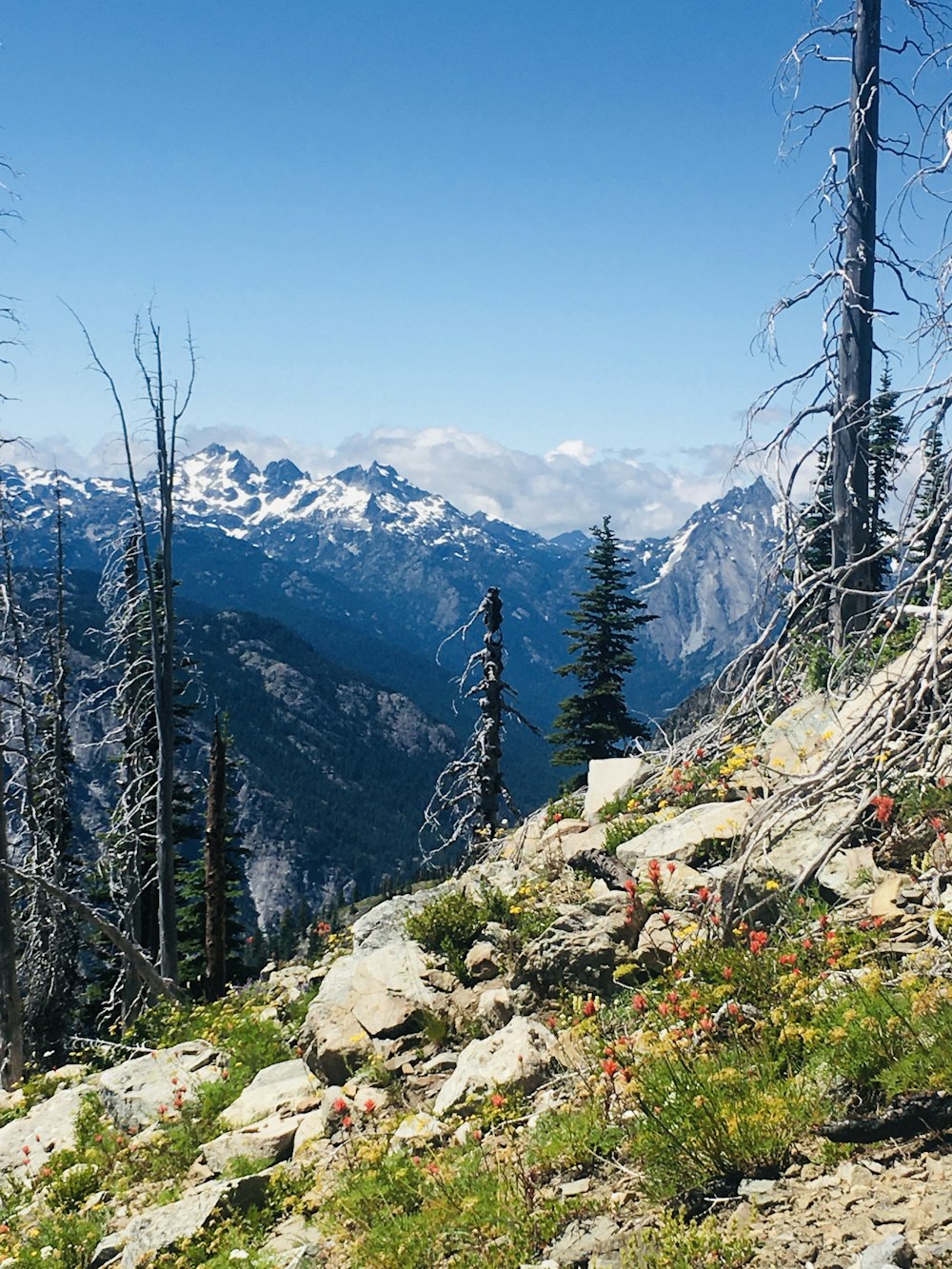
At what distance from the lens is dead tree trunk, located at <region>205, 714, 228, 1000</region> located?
23.1m

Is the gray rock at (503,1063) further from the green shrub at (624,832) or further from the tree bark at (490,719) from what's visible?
the tree bark at (490,719)

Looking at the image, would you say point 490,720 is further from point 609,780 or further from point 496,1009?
point 496,1009

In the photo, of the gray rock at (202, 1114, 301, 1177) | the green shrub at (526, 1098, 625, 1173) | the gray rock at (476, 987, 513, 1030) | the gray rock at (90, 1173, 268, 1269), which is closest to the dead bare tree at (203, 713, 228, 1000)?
the gray rock at (202, 1114, 301, 1177)

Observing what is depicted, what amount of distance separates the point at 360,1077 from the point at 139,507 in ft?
37.8

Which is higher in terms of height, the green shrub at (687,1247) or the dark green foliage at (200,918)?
the green shrub at (687,1247)

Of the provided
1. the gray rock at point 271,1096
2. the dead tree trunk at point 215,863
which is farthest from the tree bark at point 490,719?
the gray rock at point 271,1096

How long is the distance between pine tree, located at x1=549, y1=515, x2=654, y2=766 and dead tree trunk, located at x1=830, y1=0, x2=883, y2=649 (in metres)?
20.8

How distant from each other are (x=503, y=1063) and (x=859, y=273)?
970 cm

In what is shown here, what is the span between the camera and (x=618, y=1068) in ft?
17.4

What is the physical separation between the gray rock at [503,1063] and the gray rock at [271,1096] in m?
1.81

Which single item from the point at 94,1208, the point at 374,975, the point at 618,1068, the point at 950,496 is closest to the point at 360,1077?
the point at 374,975

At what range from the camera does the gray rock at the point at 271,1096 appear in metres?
7.74

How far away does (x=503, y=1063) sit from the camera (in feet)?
20.7

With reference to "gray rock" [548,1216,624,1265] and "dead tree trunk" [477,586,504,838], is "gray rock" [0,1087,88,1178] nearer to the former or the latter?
"gray rock" [548,1216,624,1265]
